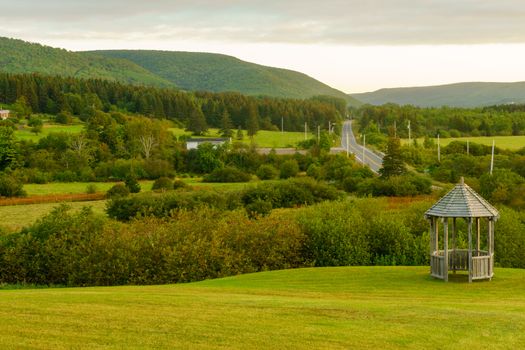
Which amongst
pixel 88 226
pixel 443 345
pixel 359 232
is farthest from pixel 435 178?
pixel 443 345

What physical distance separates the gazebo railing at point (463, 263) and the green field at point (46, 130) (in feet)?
297

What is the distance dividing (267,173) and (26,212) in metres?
37.4

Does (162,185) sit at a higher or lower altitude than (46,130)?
lower

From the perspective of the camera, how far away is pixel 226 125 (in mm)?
139250

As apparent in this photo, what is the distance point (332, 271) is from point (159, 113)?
12400 cm

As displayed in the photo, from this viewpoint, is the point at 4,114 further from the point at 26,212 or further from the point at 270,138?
the point at 26,212

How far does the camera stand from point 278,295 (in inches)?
784

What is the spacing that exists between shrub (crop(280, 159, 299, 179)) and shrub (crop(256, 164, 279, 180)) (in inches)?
51.0

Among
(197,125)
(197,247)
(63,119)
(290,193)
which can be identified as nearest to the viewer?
(197,247)

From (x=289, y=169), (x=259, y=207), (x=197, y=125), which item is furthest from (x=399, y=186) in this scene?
(x=197, y=125)

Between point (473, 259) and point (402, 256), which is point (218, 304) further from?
point (402, 256)

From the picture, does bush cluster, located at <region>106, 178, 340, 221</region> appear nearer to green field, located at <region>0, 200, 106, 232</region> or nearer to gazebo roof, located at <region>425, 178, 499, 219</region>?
green field, located at <region>0, 200, 106, 232</region>

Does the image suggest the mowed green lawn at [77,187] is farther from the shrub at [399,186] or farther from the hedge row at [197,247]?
the hedge row at [197,247]

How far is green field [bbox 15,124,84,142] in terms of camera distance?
344 feet
